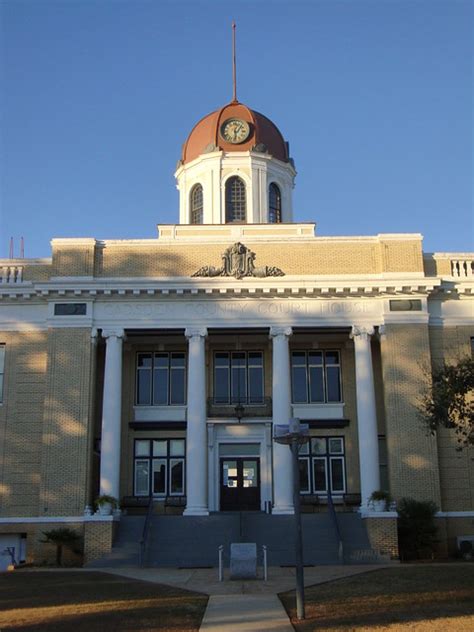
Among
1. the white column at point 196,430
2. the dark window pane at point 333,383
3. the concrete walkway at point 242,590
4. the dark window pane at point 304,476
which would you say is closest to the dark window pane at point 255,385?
the dark window pane at point 333,383

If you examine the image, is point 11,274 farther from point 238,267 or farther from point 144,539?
point 144,539

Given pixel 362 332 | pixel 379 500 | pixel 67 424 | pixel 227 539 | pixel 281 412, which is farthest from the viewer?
pixel 362 332

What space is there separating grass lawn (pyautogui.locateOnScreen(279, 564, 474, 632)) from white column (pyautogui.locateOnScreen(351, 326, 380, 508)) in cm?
860

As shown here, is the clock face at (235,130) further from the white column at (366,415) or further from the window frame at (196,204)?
the white column at (366,415)

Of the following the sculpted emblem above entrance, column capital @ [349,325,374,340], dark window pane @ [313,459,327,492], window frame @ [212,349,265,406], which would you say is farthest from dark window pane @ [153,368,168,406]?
column capital @ [349,325,374,340]

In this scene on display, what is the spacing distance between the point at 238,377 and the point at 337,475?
5.79m

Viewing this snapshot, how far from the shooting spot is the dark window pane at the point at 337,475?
33344mm

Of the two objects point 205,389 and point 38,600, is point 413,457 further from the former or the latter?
point 38,600

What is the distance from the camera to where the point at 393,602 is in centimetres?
1595

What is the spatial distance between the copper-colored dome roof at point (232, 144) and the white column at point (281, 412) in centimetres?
1229

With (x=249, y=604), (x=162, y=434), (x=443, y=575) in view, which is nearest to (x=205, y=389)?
(x=162, y=434)

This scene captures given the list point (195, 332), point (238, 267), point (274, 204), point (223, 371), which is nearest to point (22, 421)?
point (195, 332)

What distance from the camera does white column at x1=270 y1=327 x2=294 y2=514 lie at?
30031 millimetres

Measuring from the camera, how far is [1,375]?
32.6 meters
